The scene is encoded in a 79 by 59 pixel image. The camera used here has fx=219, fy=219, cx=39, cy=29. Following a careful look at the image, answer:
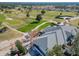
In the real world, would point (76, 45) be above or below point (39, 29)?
below

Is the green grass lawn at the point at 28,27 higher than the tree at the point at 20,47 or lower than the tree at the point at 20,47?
higher

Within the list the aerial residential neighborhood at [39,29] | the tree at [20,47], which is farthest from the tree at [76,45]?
the tree at [20,47]

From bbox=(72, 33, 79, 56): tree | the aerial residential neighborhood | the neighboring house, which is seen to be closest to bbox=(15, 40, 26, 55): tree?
the aerial residential neighborhood

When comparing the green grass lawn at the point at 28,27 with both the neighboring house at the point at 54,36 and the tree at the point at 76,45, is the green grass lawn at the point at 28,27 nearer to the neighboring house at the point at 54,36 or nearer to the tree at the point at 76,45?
the neighboring house at the point at 54,36

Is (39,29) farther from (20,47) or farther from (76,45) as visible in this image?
(76,45)

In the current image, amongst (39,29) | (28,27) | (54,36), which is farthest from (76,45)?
(28,27)

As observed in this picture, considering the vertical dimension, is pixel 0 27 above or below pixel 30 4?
below

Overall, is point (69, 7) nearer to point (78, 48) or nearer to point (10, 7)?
point (78, 48)

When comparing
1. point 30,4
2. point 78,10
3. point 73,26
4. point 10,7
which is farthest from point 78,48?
point 10,7
